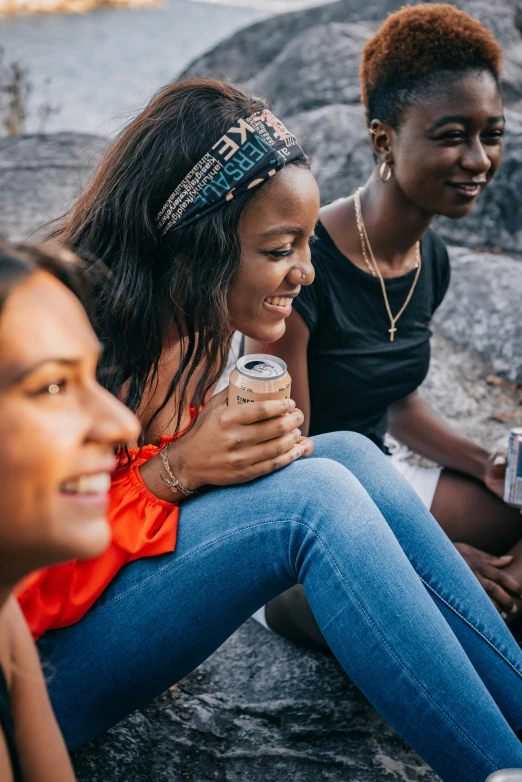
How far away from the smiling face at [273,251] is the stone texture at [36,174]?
117 inches

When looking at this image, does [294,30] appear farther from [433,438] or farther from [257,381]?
[257,381]

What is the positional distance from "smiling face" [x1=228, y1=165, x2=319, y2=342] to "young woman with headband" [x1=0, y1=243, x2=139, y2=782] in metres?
0.93

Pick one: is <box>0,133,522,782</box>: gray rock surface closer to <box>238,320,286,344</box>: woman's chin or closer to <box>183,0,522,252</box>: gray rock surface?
<box>238,320,286,344</box>: woman's chin

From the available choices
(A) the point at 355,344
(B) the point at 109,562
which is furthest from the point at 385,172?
(B) the point at 109,562

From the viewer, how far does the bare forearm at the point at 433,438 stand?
118 inches

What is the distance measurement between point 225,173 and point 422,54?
1079mm

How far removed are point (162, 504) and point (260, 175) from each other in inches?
33.4

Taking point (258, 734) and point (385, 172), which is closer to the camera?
point (258, 734)

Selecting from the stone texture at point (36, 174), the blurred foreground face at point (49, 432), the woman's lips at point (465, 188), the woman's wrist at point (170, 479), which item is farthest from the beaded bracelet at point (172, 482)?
the stone texture at point (36, 174)

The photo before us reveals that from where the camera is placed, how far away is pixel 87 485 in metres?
1.18

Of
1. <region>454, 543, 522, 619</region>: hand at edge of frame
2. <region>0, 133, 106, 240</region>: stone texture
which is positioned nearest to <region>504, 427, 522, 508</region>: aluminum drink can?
<region>454, 543, 522, 619</region>: hand at edge of frame

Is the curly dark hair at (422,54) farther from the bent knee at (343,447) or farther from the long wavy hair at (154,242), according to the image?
the bent knee at (343,447)

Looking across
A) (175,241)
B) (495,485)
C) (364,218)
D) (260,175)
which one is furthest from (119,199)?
(495,485)

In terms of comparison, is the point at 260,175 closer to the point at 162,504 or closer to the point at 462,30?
the point at 162,504
